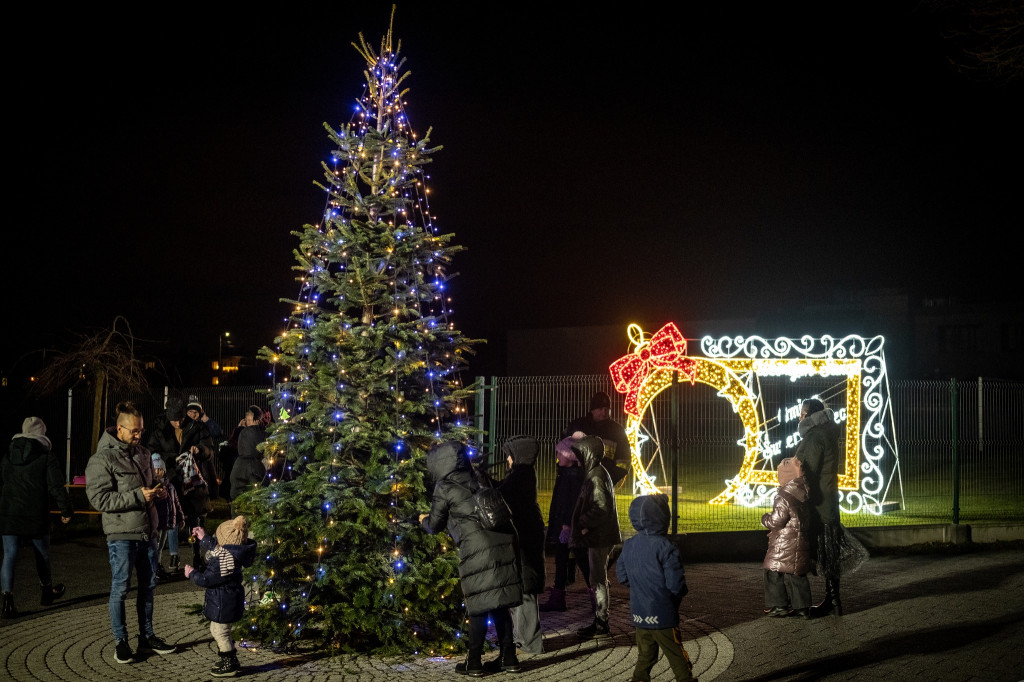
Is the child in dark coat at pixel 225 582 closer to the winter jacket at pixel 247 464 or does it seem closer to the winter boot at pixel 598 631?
the winter boot at pixel 598 631

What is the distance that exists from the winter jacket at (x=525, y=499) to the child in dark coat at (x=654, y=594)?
1278 millimetres

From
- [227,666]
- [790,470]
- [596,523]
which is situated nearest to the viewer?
[227,666]

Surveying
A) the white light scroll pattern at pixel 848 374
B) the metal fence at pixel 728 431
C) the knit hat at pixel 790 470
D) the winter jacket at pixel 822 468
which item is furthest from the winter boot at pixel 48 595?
the white light scroll pattern at pixel 848 374

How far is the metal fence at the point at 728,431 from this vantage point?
1272 centimetres

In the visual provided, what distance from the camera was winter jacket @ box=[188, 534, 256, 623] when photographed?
604 cm

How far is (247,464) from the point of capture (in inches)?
411

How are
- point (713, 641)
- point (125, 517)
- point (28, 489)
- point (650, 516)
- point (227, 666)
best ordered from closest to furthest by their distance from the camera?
point (650, 516), point (227, 666), point (125, 517), point (713, 641), point (28, 489)

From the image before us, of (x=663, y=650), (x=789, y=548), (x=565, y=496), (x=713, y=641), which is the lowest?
(x=713, y=641)

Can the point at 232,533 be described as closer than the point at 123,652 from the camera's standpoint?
Yes

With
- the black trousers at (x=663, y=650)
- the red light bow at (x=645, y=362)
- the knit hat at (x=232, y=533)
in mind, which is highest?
the red light bow at (x=645, y=362)

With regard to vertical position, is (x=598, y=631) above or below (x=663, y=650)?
below

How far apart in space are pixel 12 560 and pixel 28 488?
2.15ft

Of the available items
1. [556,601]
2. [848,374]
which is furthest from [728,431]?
[556,601]

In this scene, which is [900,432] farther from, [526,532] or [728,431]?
[526,532]
